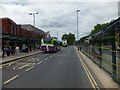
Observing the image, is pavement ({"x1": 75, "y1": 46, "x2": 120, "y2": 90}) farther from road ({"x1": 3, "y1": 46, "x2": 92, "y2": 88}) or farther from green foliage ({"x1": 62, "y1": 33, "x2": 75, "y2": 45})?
green foliage ({"x1": 62, "y1": 33, "x2": 75, "y2": 45})

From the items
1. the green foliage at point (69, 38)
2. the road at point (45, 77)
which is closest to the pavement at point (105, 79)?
the road at point (45, 77)

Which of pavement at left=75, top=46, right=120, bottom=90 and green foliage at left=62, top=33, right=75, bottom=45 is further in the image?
green foliage at left=62, top=33, right=75, bottom=45

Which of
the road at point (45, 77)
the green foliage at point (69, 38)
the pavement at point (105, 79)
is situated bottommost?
the road at point (45, 77)

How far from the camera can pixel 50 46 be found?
57938mm

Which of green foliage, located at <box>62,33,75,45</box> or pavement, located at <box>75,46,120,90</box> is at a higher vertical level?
green foliage, located at <box>62,33,75,45</box>

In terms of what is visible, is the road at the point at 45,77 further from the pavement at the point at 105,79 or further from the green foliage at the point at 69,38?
the green foliage at the point at 69,38

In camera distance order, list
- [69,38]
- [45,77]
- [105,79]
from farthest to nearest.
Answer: [69,38], [45,77], [105,79]

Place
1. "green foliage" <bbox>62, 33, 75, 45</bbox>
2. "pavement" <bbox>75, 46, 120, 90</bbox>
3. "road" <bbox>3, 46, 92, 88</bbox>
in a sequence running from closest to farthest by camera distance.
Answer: "pavement" <bbox>75, 46, 120, 90</bbox>
"road" <bbox>3, 46, 92, 88</bbox>
"green foliage" <bbox>62, 33, 75, 45</bbox>

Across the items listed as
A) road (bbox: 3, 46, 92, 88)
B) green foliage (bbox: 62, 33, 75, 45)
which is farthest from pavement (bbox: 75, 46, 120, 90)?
green foliage (bbox: 62, 33, 75, 45)

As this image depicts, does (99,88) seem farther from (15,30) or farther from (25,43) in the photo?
(15,30)

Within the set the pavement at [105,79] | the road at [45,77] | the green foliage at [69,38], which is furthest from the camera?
the green foliage at [69,38]

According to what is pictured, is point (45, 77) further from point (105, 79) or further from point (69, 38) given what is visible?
point (69, 38)

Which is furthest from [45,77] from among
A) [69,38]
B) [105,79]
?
[69,38]

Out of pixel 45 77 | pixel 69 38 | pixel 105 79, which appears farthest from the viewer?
pixel 69 38
